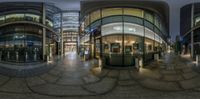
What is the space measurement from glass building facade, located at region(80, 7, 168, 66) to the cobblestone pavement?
85mm

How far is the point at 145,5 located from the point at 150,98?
0.56 metres

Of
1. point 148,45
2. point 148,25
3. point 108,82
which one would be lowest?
point 108,82

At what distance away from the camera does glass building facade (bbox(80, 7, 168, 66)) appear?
896mm

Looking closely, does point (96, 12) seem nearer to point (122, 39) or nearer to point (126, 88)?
point (122, 39)

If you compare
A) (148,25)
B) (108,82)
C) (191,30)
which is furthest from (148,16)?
(108,82)

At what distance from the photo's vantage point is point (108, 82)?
3.36 feet

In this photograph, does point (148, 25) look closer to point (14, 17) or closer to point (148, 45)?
point (148, 45)

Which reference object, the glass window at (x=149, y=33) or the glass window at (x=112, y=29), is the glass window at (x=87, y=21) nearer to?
the glass window at (x=112, y=29)

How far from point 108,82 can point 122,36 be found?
0.31m

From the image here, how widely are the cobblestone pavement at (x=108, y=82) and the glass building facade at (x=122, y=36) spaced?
85mm

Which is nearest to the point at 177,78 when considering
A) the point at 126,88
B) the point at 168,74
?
the point at 168,74

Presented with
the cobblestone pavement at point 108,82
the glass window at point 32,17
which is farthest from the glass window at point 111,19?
the glass window at point 32,17

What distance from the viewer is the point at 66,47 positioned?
1046 mm

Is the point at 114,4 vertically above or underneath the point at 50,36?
above
